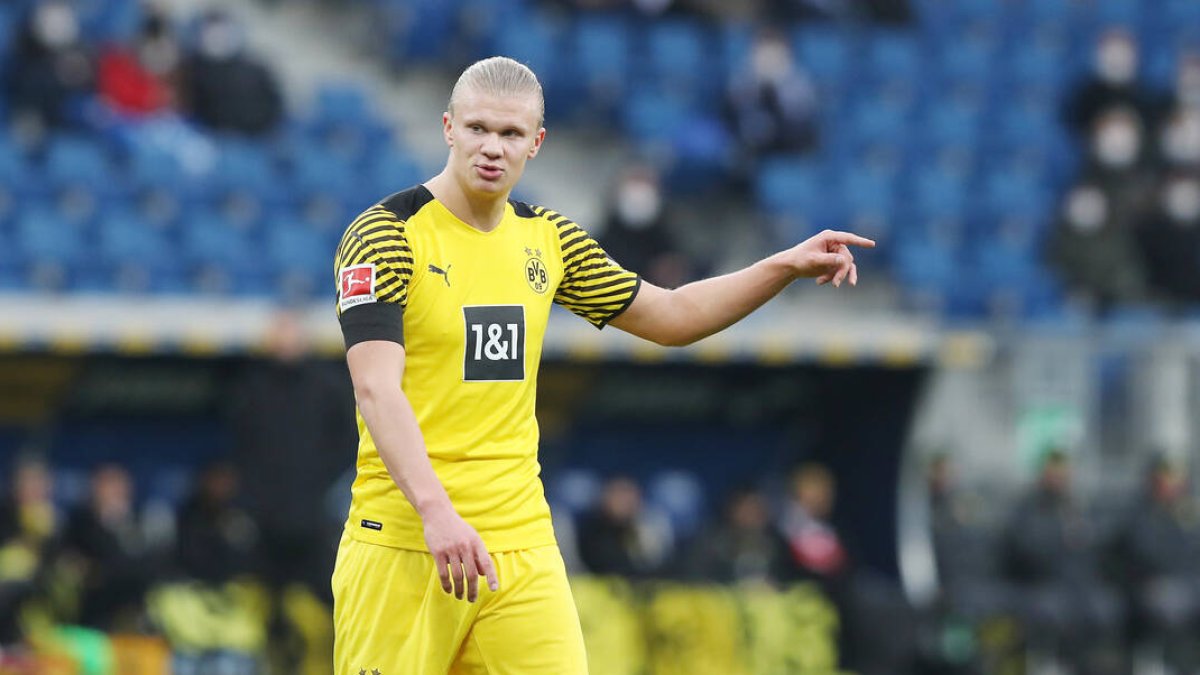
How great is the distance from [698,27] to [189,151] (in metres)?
4.25

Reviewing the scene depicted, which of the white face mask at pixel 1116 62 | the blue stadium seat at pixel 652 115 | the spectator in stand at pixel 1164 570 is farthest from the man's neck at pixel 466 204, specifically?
the white face mask at pixel 1116 62

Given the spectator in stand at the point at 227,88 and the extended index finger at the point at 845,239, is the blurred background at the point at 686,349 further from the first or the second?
the extended index finger at the point at 845,239

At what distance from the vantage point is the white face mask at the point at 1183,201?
568 inches

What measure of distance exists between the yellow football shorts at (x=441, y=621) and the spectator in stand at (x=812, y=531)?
6.86 metres

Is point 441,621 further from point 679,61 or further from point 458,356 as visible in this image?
point 679,61

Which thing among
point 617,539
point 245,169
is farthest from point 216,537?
point 245,169

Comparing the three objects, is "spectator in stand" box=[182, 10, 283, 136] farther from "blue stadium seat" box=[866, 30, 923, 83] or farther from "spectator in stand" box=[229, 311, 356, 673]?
"blue stadium seat" box=[866, 30, 923, 83]

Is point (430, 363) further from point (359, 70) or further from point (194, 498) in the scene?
point (359, 70)

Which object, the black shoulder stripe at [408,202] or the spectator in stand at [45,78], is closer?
the black shoulder stripe at [408,202]

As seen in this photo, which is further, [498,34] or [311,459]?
[498,34]

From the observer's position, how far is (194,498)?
1103 centimetres

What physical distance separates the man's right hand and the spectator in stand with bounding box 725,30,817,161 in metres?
9.87

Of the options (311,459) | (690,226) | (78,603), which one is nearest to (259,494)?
(311,459)

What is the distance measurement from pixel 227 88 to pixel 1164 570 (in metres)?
6.31
